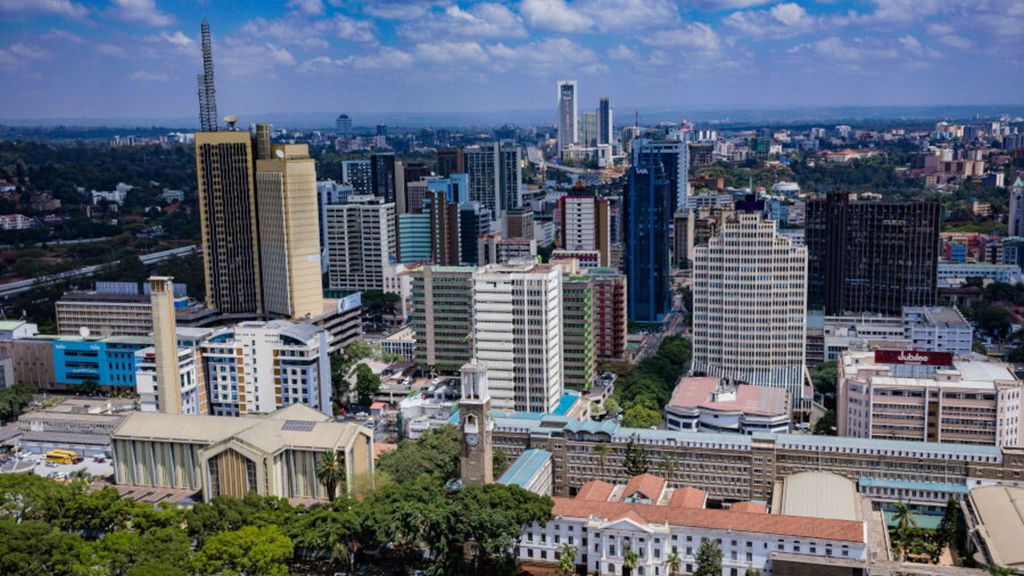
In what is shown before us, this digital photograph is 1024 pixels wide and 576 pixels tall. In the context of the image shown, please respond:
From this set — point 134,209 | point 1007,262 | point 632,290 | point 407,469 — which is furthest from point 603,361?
point 134,209

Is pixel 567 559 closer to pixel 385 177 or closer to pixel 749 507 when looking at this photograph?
pixel 749 507

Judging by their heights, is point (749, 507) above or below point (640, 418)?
below

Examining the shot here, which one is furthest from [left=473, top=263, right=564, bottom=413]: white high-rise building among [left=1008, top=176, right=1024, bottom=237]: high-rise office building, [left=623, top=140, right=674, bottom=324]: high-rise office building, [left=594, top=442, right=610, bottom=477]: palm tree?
[left=1008, top=176, right=1024, bottom=237]: high-rise office building

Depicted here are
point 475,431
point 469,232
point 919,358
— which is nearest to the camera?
point 475,431

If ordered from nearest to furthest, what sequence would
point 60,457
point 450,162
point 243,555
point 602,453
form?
point 243,555 < point 602,453 < point 60,457 < point 450,162

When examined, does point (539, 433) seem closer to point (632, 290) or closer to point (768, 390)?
point (768, 390)

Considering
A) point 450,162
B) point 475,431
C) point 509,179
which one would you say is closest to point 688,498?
point 475,431

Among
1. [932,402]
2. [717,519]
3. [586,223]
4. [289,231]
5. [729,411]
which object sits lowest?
[717,519]

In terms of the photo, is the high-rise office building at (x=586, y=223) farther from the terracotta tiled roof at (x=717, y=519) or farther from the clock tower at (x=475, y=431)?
the terracotta tiled roof at (x=717, y=519)
